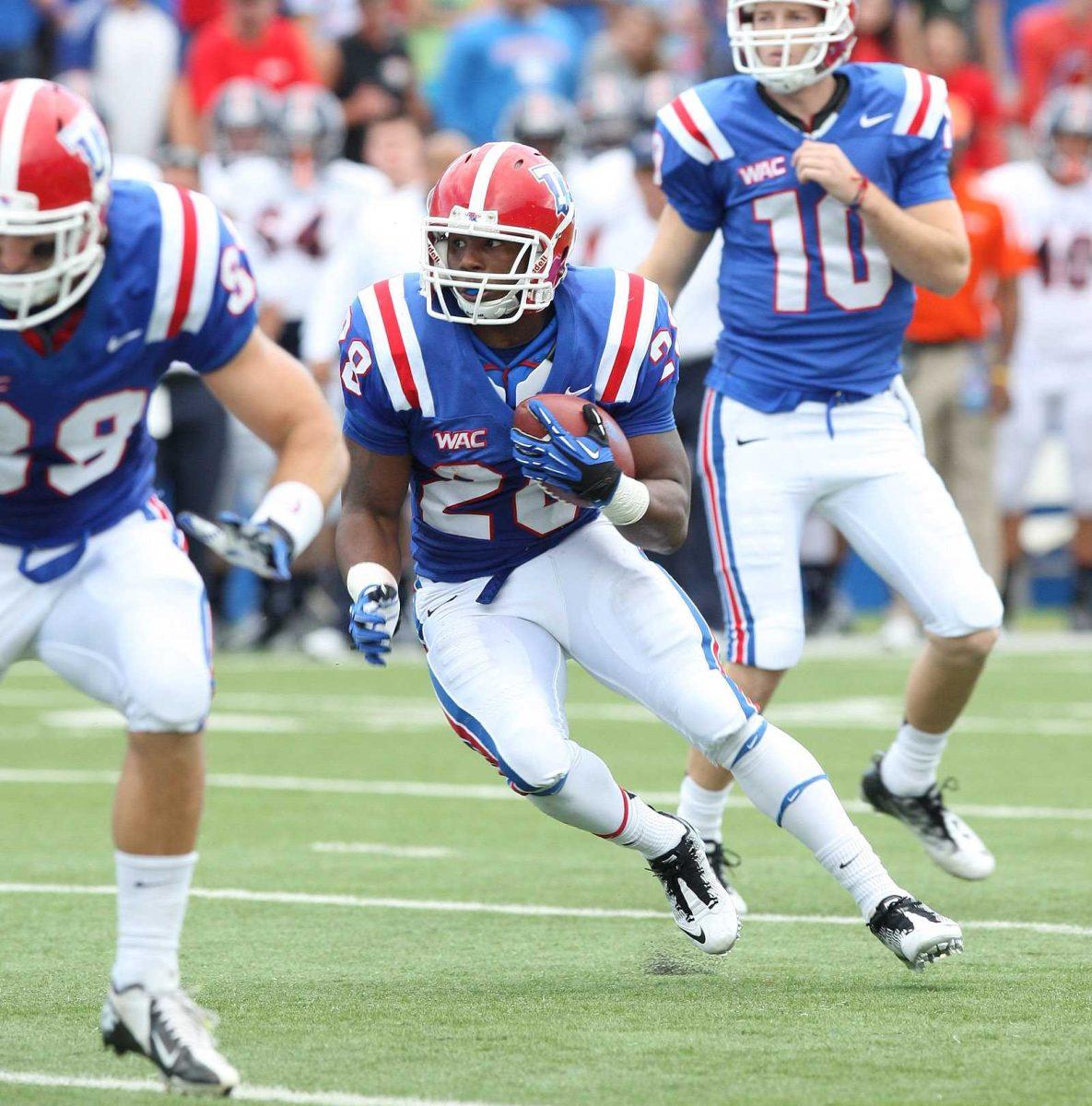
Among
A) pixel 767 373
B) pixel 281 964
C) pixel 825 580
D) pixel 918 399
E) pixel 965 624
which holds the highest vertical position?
pixel 767 373

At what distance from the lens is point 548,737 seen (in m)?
4.11

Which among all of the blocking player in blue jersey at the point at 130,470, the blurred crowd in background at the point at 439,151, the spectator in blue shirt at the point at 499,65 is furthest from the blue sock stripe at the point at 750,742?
the spectator in blue shirt at the point at 499,65

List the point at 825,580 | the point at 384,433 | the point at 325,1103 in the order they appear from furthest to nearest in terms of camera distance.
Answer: the point at 825,580 < the point at 384,433 < the point at 325,1103

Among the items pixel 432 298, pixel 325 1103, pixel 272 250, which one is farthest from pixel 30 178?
pixel 272 250

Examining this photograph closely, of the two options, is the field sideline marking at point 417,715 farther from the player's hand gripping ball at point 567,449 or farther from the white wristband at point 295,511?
the white wristband at point 295,511

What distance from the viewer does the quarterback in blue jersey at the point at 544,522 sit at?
4.11 metres

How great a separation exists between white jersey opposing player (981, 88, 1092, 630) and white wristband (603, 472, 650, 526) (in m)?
6.80

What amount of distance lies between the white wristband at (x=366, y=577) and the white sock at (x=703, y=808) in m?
1.21

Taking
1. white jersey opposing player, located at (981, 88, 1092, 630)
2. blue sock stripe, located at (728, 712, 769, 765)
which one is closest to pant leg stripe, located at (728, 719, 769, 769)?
blue sock stripe, located at (728, 712, 769, 765)

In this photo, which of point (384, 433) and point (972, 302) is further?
point (972, 302)

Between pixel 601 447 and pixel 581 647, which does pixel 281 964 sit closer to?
pixel 581 647

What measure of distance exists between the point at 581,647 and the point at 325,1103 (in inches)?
50.5

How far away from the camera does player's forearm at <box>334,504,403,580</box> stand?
4109mm

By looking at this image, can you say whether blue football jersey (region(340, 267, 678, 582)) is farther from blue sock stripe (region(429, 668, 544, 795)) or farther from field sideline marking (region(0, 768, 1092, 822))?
field sideline marking (region(0, 768, 1092, 822))
